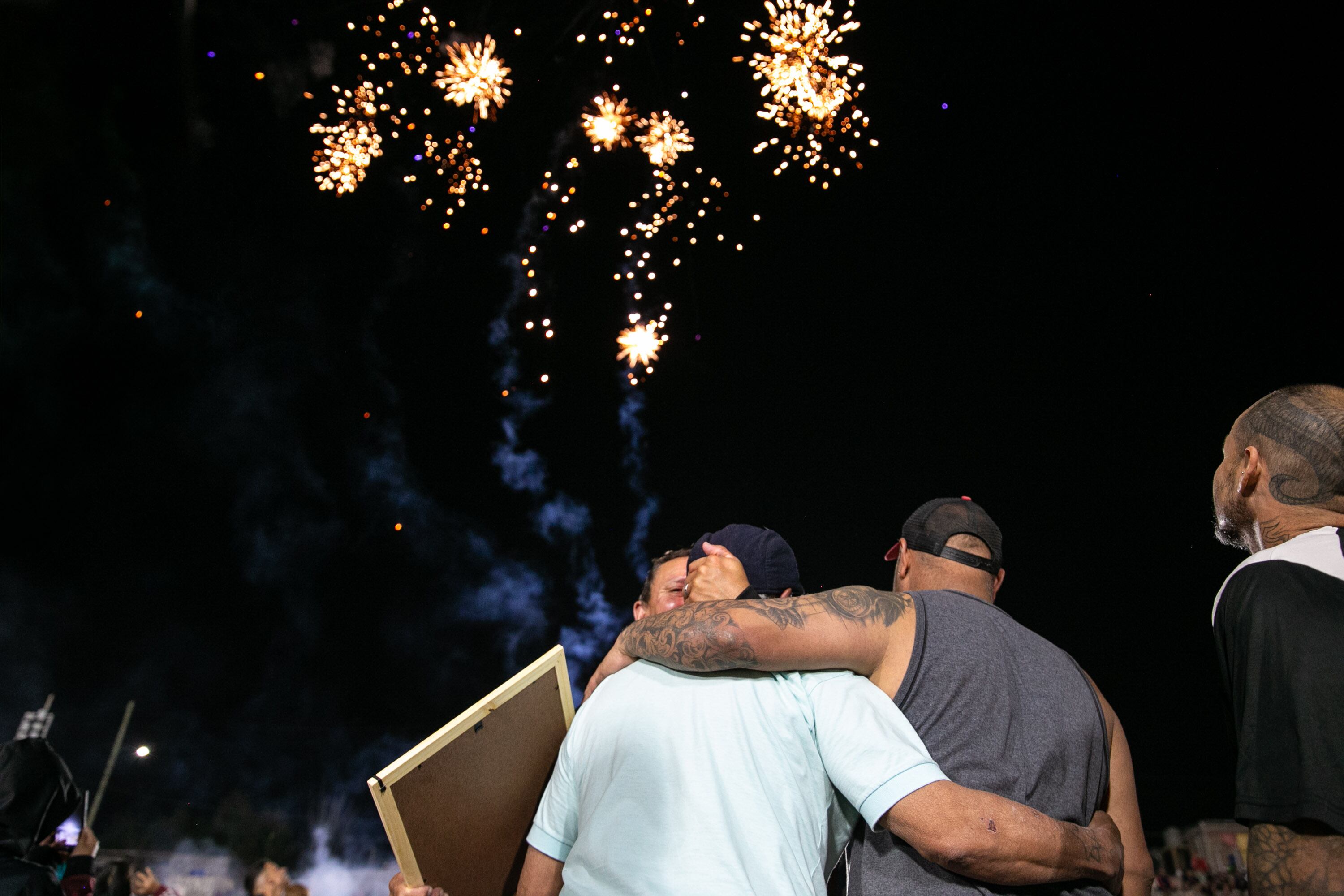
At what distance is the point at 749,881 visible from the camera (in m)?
1.54

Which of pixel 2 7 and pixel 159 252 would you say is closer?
pixel 2 7

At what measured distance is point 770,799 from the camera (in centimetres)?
165

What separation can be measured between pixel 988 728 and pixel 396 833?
153 centimetres

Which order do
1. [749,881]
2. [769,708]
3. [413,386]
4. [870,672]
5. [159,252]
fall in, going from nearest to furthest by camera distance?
[749,881], [769,708], [870,672], [159,252], [413,386]

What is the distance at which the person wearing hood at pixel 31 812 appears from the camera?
9.93 feet

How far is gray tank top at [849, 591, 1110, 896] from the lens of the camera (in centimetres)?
179

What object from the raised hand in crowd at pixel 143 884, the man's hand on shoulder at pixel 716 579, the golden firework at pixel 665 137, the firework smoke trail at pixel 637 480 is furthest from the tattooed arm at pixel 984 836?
the raised hand in crowd at pixel 143 884

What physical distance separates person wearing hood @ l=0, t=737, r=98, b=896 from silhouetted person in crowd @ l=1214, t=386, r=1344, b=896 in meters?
4.31

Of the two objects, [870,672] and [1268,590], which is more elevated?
[1268,590]

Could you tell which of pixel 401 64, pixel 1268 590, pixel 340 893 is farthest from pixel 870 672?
pixel 340 893

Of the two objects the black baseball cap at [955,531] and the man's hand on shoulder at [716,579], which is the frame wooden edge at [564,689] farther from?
the black baseball cap at [955,531]

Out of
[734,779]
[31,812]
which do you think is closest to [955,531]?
[734,779]

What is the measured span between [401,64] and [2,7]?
15.3 feet

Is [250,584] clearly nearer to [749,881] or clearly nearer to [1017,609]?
[1017,609]
